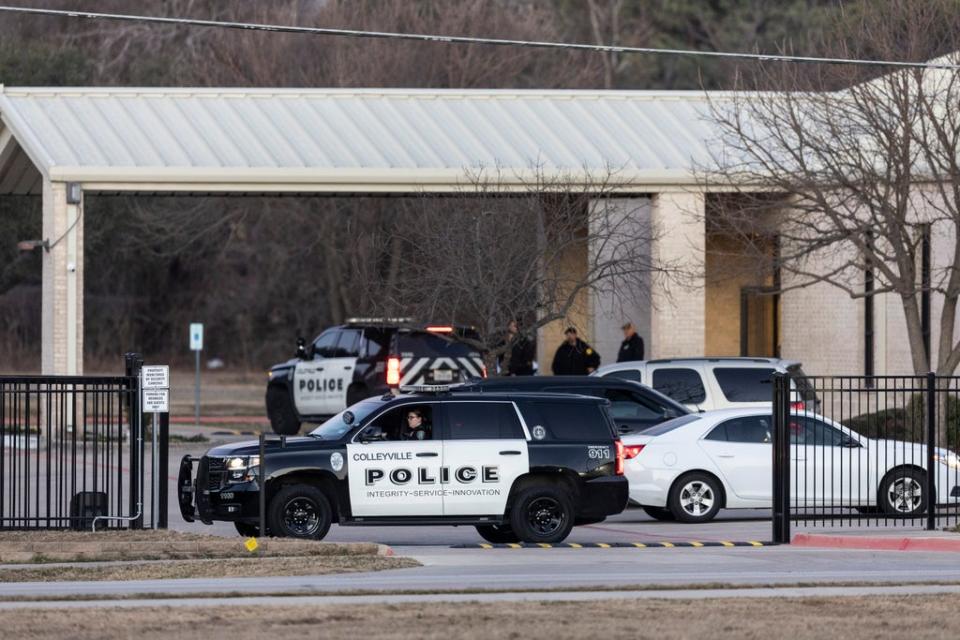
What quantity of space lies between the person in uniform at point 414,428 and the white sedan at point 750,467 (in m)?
3.58

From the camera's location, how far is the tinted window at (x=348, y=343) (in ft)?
101

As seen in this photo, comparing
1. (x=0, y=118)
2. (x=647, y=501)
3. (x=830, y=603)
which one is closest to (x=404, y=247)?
(x=0, y=118)

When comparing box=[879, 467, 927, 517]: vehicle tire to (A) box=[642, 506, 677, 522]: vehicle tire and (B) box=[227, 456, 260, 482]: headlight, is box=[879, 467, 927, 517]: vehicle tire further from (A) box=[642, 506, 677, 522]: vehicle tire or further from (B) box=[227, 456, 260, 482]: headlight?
(B) box=[227, 456, 260, 482]: headlight

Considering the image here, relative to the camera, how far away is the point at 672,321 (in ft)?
109

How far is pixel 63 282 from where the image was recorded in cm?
3272

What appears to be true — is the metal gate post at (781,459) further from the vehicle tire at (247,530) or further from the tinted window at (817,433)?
the vehicle tire at (247,530)

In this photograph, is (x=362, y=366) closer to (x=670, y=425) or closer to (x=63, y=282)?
(x=63, y=282)

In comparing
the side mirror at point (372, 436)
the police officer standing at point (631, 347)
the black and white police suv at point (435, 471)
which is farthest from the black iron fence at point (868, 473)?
the police officer standing at point (631, 347)

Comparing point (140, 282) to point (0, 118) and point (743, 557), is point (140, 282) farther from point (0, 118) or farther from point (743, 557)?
point (743, 557)

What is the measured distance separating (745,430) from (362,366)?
33.8 feet

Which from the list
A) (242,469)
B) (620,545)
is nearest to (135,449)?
(242,469)

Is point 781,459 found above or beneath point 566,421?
beneath

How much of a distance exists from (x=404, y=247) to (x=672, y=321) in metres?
10.2

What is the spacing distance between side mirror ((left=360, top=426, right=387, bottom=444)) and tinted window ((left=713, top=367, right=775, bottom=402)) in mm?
8482
